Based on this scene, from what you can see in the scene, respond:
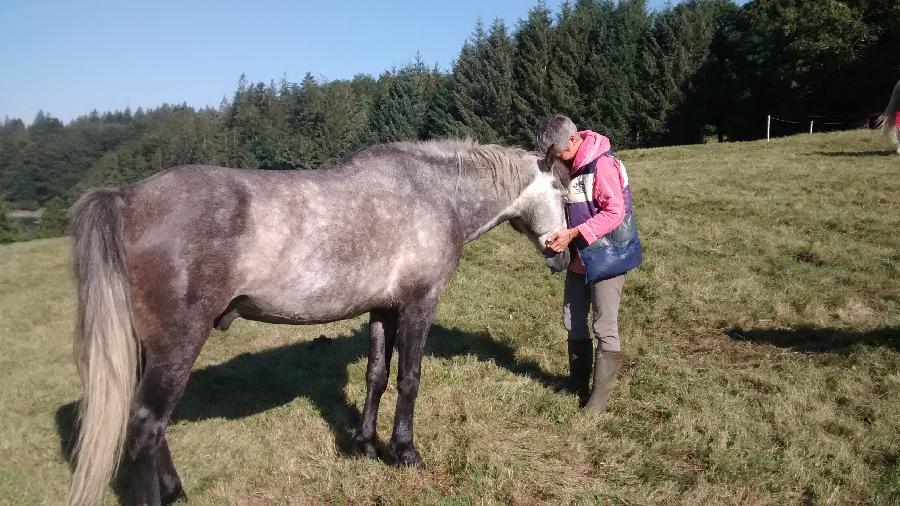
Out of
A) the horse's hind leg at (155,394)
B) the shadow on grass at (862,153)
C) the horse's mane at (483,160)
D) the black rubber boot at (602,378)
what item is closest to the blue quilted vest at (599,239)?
the horse's mane at (483,160)

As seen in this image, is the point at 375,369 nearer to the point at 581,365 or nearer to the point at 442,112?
the point at 581,365

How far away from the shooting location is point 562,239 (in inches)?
161

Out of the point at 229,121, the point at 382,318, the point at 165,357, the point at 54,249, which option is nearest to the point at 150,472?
the point at 165,357

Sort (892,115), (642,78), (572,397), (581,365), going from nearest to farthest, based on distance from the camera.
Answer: (572,397) < (581,365) < (892,115) < (642,78)

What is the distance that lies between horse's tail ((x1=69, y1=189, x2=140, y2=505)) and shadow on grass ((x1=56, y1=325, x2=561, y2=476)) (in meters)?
1.68

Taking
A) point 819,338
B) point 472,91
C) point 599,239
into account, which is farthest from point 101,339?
point 472,91

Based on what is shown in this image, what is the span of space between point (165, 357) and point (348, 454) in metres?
1.71

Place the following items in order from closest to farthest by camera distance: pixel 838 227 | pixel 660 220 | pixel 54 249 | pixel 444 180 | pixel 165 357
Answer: pixel 165 357 < pixel 444 180 < pixel 838 227 < pixel 660 220 < pixel 54 249

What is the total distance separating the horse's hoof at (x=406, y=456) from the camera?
3.83 meters

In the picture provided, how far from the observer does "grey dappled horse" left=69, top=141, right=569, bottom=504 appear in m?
2.85

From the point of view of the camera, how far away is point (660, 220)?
35.4 feet

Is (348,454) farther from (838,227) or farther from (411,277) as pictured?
(838,227)

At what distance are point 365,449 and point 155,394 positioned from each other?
1.64 m

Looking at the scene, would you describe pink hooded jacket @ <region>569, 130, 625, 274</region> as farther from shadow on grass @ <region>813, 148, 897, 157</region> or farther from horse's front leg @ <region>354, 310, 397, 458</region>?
shadow on grass @ <region>813, 148, 897, 157</region>
